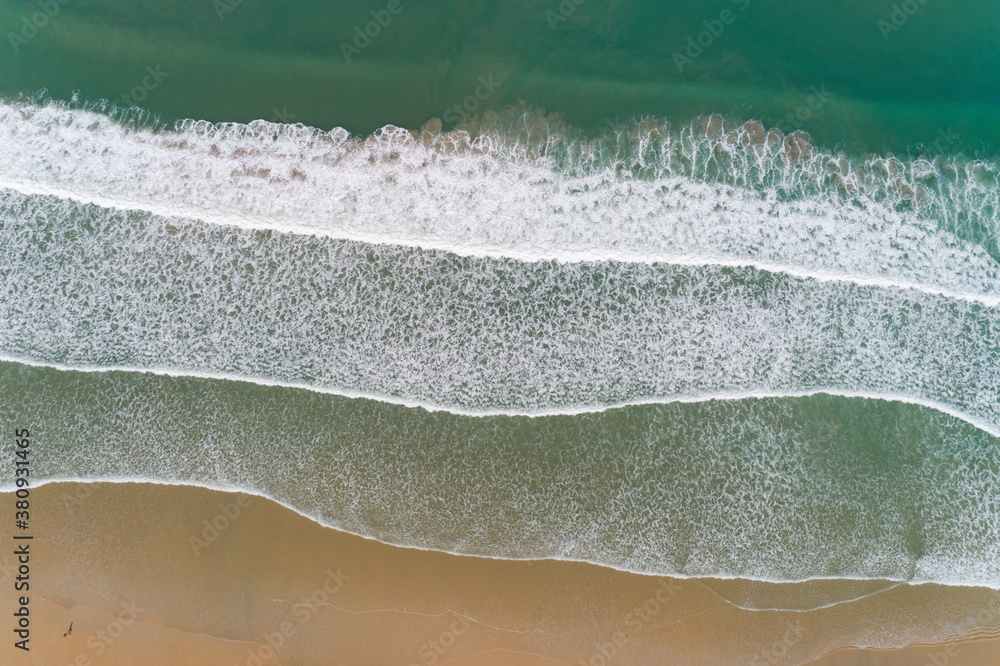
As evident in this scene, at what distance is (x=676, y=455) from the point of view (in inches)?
222

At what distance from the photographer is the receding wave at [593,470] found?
5.55m

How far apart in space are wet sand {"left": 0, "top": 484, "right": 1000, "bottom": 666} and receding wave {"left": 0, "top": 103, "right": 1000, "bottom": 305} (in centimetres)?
336

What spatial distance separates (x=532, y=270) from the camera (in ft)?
19.5

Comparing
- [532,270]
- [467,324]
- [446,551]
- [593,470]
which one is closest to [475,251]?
[532,270]

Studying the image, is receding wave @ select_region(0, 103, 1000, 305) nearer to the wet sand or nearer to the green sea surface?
the green sea surface

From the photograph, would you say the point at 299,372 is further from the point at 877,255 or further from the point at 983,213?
the point at 983,213

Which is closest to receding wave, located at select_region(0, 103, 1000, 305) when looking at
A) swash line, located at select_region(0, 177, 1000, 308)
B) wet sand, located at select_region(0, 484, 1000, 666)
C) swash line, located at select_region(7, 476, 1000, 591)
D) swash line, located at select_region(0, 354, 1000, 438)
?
swash line, located at select_region(0, 177, 1000, 308)

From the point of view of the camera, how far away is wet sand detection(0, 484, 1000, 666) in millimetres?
5594

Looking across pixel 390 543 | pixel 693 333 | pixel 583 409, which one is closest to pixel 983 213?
pixel 693 333

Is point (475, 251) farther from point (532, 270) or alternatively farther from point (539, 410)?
point (539, 410)

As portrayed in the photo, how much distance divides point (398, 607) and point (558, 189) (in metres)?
4.95

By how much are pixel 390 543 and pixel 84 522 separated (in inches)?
132

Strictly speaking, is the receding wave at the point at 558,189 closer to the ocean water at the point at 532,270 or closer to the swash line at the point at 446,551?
the ocean water at the point at 532,270

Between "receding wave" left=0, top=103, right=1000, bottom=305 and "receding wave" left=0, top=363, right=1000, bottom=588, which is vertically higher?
"receding wave" left=0, top=103, right=1000, bottom=305
